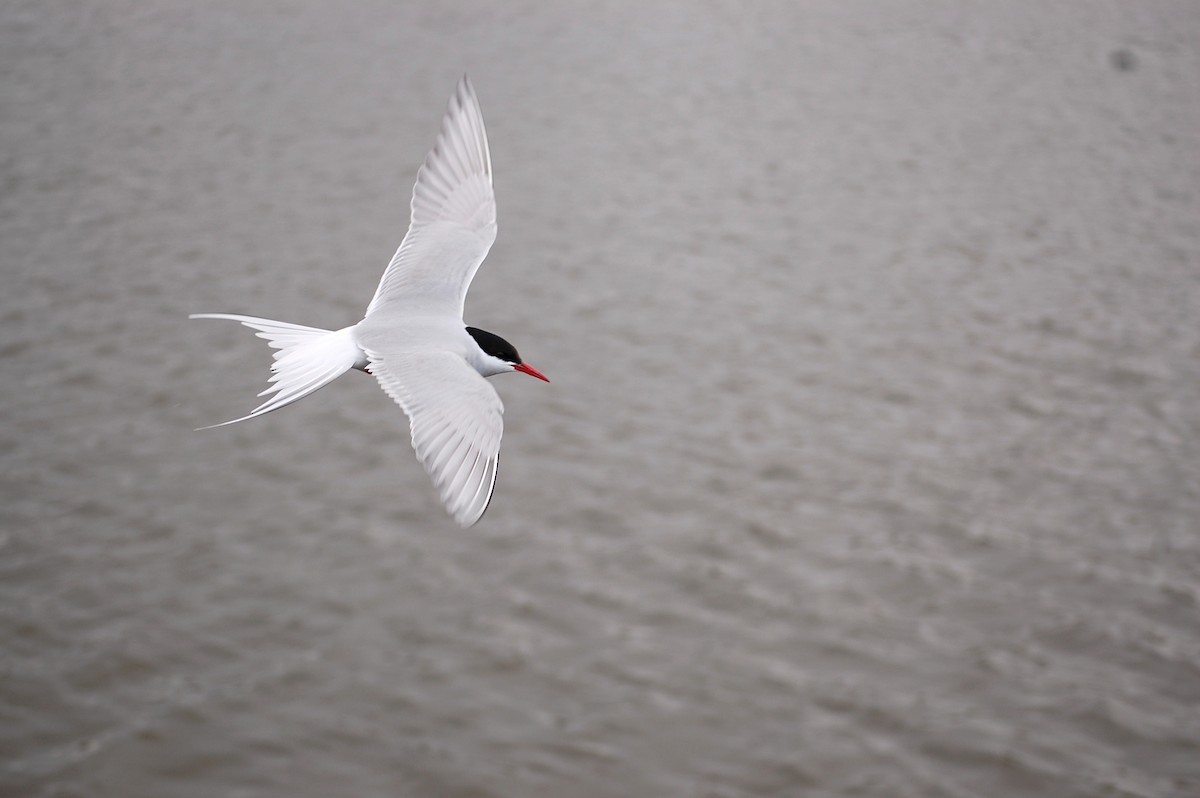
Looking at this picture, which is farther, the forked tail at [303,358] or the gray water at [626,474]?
the gray water at [626,474]

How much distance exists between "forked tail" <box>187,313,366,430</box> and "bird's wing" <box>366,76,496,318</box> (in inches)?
13.2

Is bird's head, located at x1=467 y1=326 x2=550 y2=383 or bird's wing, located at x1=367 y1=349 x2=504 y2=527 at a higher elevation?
bird's head, located at x1=467 y1=326 x2=550 y2=383

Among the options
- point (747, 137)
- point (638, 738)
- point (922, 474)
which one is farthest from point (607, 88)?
point (638, 738)

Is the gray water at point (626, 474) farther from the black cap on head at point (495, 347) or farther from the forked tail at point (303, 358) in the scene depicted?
the forked tail at point (303, 358)

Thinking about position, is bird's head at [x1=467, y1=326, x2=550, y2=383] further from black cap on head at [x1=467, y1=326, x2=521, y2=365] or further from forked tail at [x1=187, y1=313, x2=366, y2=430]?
forked tail at [x1=187, y1=313, x2=366, y2=430]

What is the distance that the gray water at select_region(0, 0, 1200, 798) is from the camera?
830 centimetres

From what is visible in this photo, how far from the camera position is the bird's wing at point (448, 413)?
10.9 ft

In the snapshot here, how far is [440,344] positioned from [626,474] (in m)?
6.89

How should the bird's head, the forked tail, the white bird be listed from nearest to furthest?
the forked tail → the white bird → the bird's head

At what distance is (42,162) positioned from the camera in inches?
621

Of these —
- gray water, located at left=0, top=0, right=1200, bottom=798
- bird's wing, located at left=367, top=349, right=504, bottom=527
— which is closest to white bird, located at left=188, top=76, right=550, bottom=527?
bird's wing, located at left=367, top=349, right=504, bottom=527

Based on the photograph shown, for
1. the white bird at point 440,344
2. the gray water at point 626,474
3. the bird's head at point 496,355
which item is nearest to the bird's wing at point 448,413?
the white bird at point 440,344

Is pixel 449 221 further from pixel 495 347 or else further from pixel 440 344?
pixel 440 344

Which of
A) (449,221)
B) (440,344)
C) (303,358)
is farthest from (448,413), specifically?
(449,221)
